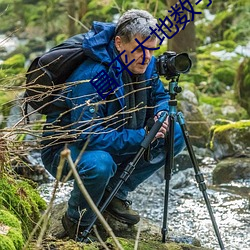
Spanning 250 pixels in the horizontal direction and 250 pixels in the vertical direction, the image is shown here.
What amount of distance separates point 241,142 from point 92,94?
3.98 m

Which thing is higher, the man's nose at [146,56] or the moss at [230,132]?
the man's nose at [146,56]

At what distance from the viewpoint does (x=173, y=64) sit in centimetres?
313

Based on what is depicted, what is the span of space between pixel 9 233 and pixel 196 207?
3.16 m

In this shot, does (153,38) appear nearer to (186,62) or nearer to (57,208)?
(186,62)

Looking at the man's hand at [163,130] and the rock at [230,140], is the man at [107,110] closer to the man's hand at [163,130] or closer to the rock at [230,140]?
the man's hand at [163,130]

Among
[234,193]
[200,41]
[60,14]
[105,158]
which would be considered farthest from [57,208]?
[60,14]

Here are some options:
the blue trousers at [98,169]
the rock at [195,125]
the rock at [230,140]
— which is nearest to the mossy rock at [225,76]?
the rock at [195,125]

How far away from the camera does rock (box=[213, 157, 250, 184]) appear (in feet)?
19.9

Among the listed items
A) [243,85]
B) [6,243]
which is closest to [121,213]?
[6,243]

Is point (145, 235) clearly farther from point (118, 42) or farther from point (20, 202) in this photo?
point (118, 42)

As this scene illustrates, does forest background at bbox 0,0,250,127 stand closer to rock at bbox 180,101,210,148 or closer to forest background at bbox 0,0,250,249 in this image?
forest background at bbox 0,0,250,249

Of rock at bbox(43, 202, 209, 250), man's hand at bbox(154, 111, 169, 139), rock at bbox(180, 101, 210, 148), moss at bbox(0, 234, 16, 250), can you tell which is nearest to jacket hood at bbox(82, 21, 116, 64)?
man's hand at bbox(154, 111, 169, 139)

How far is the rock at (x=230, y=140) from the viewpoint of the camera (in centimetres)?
669

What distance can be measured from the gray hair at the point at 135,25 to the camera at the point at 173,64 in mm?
134
